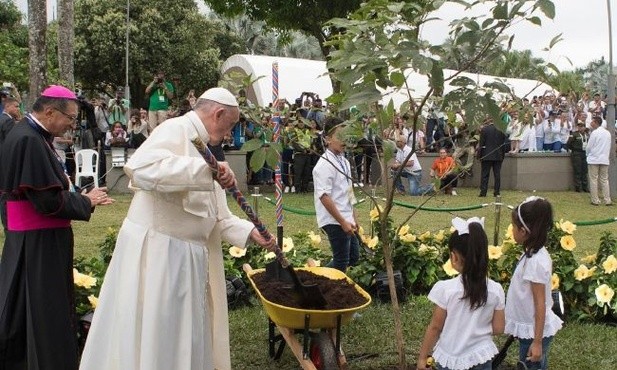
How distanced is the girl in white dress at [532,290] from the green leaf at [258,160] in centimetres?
174

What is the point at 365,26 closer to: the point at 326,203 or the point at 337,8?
the point at 326,203

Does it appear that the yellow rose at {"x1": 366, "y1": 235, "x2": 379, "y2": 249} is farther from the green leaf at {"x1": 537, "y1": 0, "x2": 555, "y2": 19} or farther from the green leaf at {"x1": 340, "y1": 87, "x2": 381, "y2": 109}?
the green leaf at {"x1": 537, "y1": 0, "x2": 555, "y2": 19}

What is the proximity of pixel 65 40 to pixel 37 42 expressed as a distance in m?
1.68

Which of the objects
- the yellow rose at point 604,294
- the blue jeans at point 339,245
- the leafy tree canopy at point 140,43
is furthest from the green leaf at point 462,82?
the leafy tree canopy at point 140,43

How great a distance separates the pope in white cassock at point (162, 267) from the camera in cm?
451

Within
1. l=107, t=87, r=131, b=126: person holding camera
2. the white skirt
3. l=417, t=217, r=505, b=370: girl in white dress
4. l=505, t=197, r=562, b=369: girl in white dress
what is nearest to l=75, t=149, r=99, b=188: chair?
l=107, t=87, r=131, b=126: person holding camera

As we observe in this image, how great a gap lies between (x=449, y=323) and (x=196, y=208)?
163 cm

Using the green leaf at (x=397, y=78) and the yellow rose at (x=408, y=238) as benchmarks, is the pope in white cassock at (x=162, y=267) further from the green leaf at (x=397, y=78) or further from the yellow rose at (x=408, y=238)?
the yellow rose at (x=408, y=238)

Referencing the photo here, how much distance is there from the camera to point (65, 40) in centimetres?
1802

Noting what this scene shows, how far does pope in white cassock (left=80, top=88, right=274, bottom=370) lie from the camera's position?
4.51 m

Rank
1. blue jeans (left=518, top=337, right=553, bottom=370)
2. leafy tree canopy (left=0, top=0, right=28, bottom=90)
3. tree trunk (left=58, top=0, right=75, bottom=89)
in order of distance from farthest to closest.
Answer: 1. leafy tree canopy (left=0, top=0, right=28, bottom=90)
2. tree trunk (left=58, top=0, right=75, bottom=89)
3. blue jeans (left=518, top=337, right=553, bottom=370)

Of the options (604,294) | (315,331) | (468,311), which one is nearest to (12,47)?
(604,294)

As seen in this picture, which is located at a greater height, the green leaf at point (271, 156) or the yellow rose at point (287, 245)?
the green leaf at point (271, 156)

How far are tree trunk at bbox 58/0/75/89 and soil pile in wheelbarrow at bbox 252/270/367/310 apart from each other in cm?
1307
